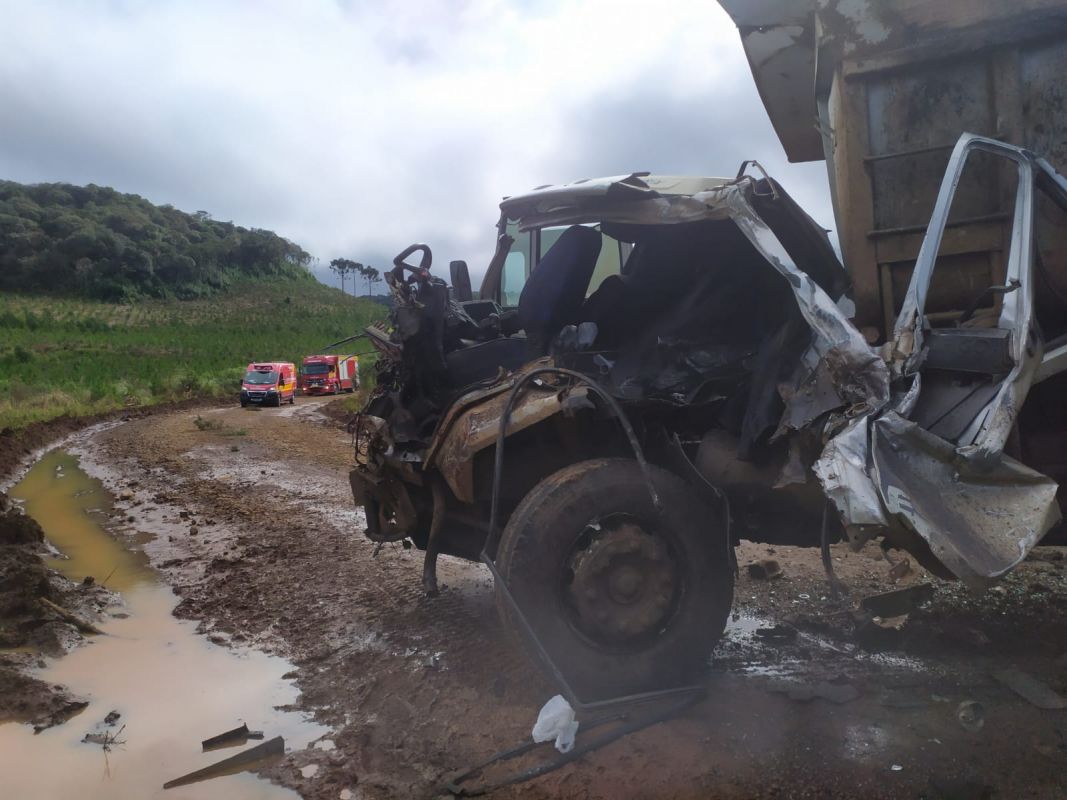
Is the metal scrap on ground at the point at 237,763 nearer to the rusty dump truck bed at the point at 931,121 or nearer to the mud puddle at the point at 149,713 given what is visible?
the mud puddle at the point at 149,713

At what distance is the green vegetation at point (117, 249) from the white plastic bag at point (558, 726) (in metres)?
82.4

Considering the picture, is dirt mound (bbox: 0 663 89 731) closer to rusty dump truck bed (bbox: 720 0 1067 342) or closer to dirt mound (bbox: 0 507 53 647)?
dirt mound (bbox: 0 507 53 647)

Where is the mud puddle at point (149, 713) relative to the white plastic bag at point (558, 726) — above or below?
below

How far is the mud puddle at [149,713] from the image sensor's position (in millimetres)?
3311

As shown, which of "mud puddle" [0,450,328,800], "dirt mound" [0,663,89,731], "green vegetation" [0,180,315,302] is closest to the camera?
"mud puddle" [0,450,328,800]

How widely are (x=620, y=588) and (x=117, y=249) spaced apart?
289 feet

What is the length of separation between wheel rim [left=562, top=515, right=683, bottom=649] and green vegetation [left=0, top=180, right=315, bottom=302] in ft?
269

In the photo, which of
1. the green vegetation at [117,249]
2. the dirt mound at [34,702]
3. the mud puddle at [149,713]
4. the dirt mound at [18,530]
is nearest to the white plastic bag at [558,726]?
the mud puddle at [149,713]

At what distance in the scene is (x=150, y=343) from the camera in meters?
50.1

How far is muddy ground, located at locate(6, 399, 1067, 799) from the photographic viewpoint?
117 inches

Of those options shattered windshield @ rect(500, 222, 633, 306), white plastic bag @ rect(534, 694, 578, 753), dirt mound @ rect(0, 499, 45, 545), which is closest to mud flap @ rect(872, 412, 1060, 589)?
white plastic bag @ rect(534, 694, 578, 753)

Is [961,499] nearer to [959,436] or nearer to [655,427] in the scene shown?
[959,436]

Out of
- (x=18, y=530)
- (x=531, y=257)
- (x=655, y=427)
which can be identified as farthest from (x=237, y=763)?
(x=18, y=530)

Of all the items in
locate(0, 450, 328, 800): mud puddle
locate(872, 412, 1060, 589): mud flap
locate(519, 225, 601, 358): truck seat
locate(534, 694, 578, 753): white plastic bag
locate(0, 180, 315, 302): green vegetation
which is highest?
locate(0, 180, 315, 302): green vegetation
